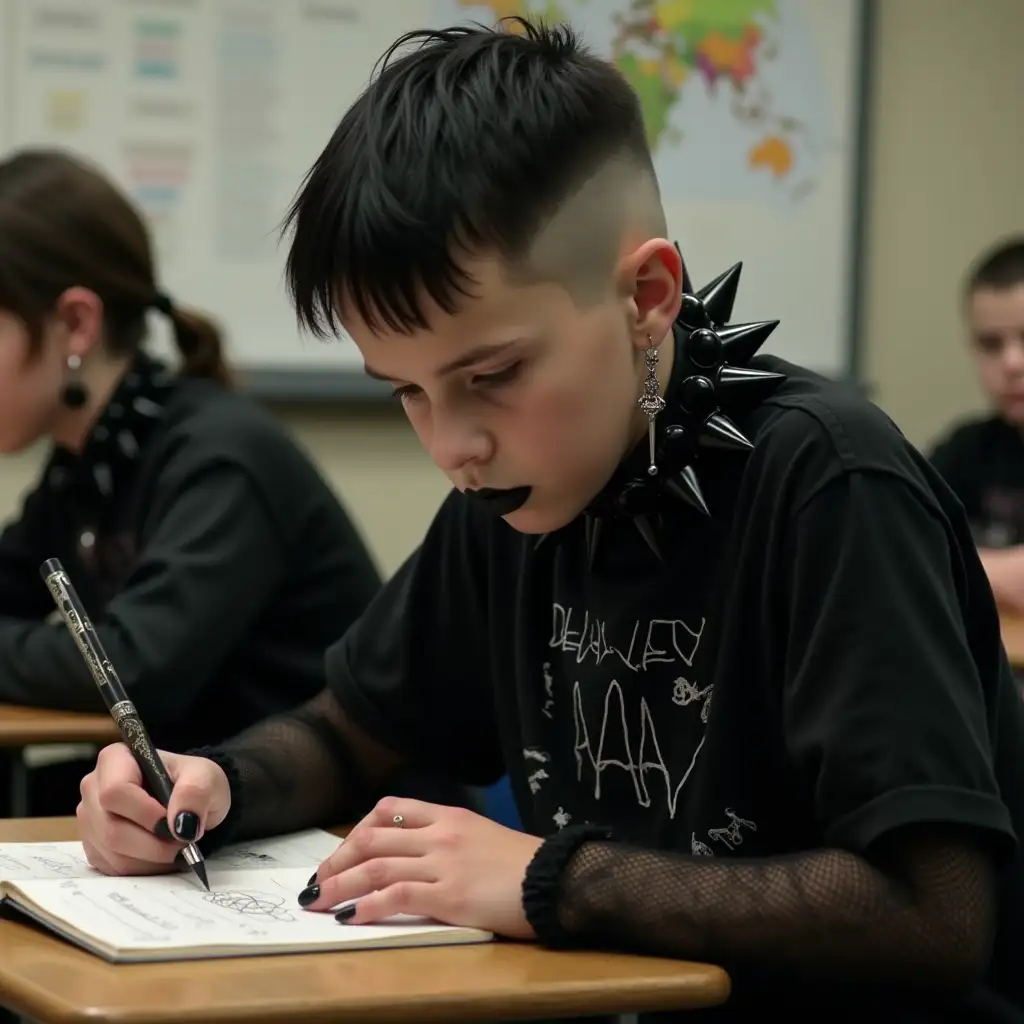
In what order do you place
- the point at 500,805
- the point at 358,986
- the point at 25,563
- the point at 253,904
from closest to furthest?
the point at 358,986
the point at 253,904
the point at 500,805
the point at 25,563

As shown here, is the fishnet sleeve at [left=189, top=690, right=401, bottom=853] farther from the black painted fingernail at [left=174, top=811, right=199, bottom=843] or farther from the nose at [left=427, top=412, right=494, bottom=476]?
the nose at [left=427, top=412, right=494, bottom=476]

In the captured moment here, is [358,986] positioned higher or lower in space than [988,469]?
higher

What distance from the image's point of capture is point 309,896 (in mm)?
1103

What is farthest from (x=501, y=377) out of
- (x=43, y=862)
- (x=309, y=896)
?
(x=43, y=862)

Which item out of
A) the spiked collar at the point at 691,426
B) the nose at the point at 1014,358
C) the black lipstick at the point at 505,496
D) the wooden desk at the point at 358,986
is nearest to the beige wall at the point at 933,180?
the nose at the point at 1014,358

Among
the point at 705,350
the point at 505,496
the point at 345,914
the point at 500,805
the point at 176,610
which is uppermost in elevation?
the point at 705,350

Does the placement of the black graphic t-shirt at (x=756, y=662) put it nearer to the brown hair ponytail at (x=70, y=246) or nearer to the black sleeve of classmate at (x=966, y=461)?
the brown hair ponytail at (x=70, y=246)

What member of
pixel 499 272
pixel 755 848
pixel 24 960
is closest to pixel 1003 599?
pixel 755 848

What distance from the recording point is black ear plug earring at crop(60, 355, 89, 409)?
2260 mm

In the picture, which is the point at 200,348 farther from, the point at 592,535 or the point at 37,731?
the point at 592,535

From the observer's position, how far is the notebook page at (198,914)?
0.99m

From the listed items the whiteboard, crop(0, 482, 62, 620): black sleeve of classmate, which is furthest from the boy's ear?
the whiteboard

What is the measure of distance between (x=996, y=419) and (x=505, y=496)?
2613mm

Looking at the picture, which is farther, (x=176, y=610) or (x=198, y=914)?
(x=176, y=610)
